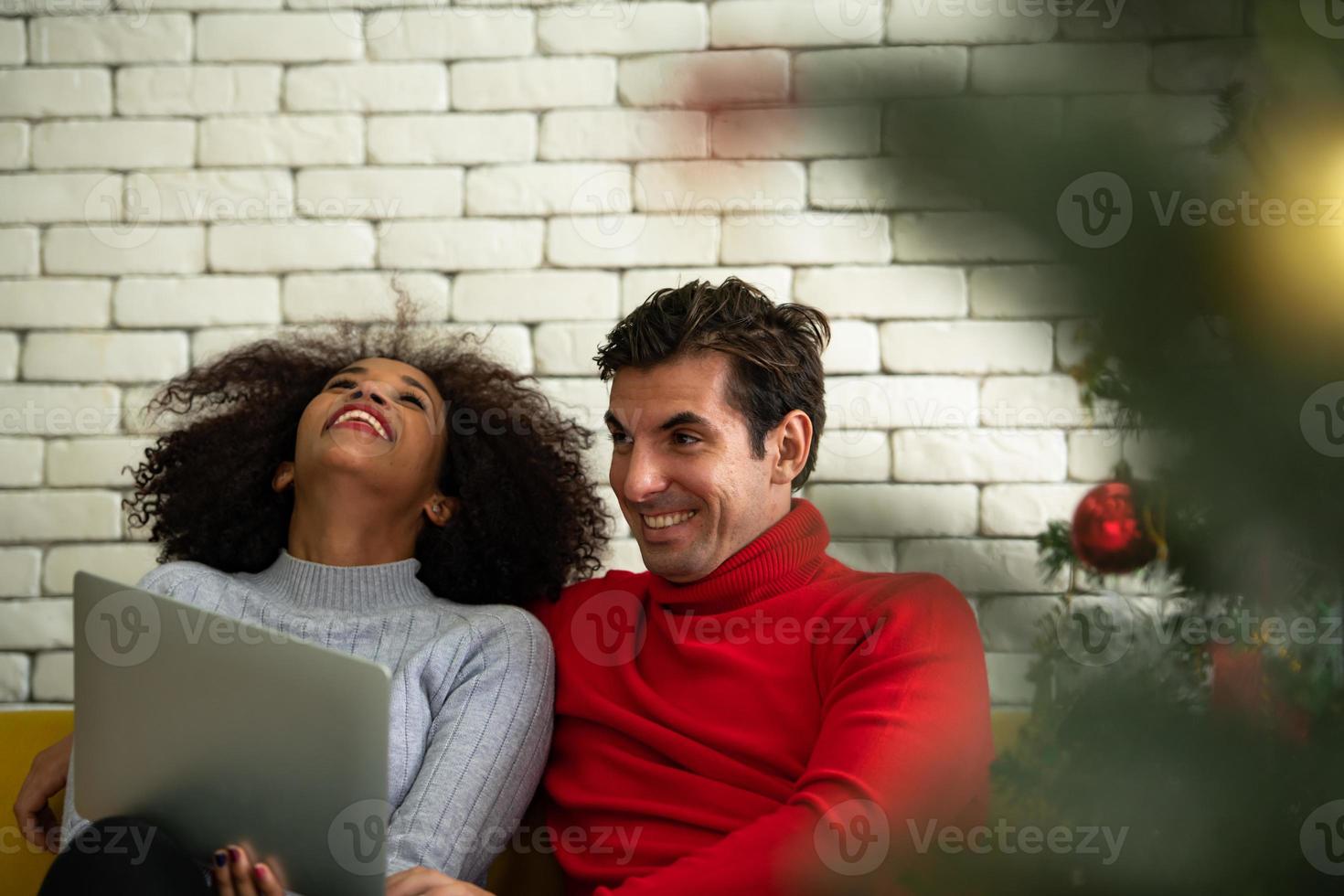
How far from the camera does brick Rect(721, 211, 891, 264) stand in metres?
2.14

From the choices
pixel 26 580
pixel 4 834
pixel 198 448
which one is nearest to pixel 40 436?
pixel 26 580

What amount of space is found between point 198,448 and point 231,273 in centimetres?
38

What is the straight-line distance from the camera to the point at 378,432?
1.79 meters

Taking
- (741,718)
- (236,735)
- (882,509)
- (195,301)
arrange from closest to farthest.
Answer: (882,509) < (236,735) < (741,718) < (195,301)

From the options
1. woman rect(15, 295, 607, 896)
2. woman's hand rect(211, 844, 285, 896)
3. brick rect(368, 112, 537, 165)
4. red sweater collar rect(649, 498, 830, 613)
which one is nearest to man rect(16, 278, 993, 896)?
red sweater collar rect(649, 498, 830, 613)

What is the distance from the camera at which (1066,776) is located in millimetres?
345

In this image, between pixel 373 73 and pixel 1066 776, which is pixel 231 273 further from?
pixel 1066 776

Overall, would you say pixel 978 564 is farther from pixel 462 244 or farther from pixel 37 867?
pixel 462 244

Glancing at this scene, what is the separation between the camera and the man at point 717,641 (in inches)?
53.7

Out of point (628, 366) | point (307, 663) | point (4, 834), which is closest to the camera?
point (307, 663)

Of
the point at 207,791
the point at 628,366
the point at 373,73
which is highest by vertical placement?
the point at 373,73

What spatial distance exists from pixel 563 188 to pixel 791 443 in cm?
81

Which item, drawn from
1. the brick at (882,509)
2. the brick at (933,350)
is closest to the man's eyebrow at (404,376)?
the brick at (933,350)

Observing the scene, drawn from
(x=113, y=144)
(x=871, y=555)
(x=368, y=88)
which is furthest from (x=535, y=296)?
(x=871, y=555)
